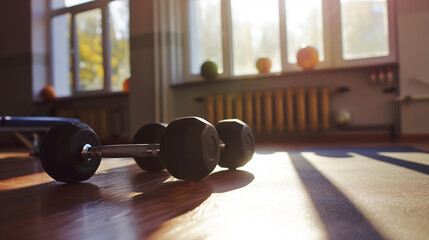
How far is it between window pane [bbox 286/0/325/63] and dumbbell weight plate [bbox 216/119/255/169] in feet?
9.01

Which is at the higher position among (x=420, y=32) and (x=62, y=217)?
(x=420, y=32)

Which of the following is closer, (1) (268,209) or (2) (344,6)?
(1) (268,209)

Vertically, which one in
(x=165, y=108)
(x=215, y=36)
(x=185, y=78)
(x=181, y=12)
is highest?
(x=181, y=12)

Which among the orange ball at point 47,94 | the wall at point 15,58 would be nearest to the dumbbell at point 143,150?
the orange ball at point 47,94

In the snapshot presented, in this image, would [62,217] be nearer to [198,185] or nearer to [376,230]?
[198,185]

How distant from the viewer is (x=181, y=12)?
462cm

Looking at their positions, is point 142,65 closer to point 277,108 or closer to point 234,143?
point 277,108

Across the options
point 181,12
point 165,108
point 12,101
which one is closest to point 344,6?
point 181,12

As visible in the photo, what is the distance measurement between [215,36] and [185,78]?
68 cm

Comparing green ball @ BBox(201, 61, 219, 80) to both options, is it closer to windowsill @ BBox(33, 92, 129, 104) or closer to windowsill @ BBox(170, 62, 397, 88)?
windowsill @ BBox(170, 62, 397, 88)

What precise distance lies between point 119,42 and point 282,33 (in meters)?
2.49

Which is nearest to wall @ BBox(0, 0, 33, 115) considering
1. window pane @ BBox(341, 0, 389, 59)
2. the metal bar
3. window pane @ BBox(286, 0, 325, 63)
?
window pane @ BBox(286, 0, 325, 63)

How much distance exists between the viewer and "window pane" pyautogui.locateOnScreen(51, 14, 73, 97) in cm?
582

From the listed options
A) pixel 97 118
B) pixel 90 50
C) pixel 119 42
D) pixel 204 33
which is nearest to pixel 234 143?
pixel 204 33
